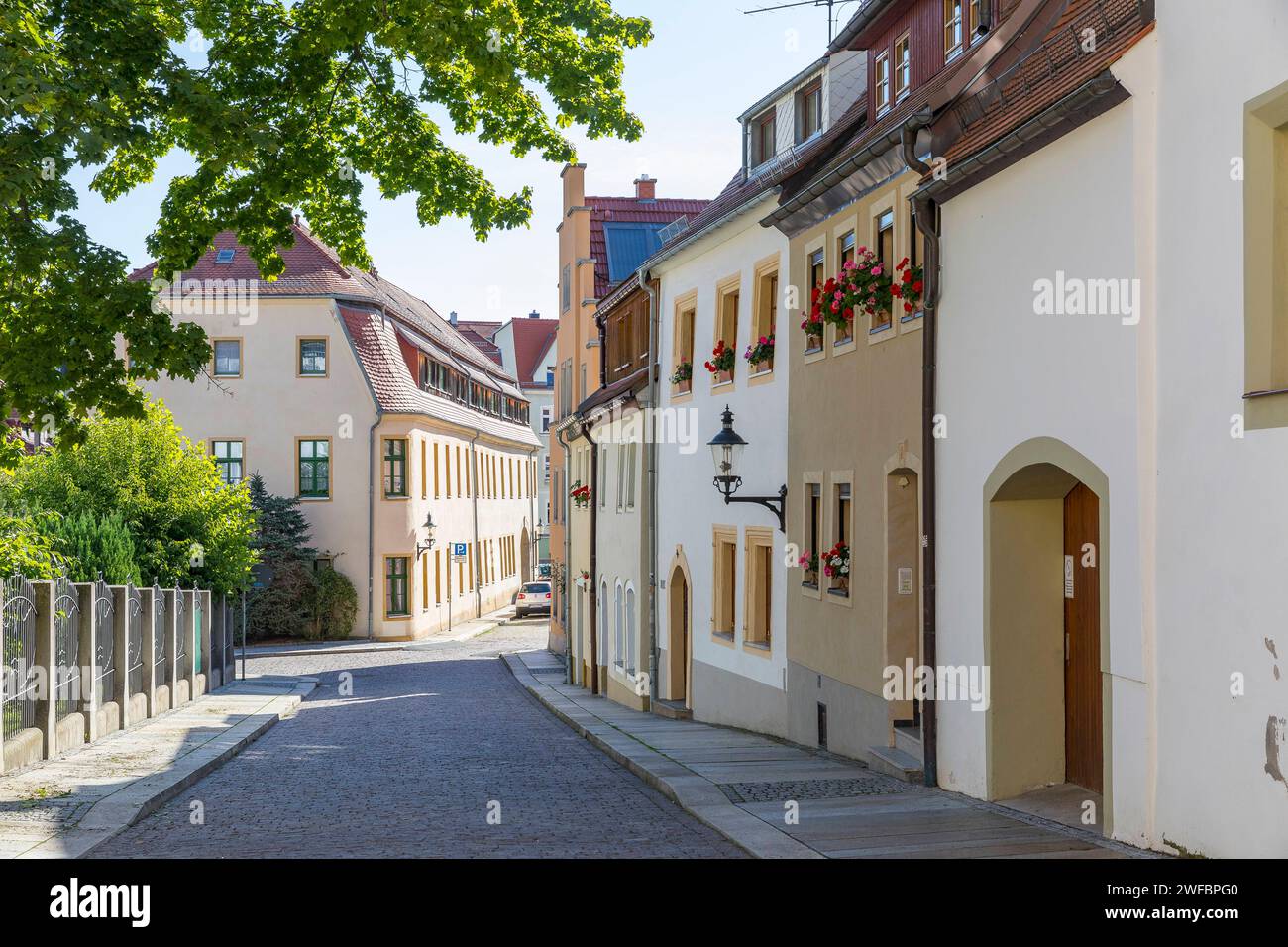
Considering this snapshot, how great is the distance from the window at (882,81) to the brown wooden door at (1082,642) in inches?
260

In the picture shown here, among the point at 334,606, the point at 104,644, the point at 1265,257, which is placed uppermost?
the point at 1265,257

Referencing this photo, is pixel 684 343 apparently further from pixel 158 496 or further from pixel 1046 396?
pixel 158 496

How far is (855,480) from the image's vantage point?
14977 millimetres

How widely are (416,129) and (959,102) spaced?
5181 mm

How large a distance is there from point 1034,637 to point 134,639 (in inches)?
529

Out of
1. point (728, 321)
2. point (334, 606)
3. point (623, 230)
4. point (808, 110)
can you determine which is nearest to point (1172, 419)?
point (808, 110)

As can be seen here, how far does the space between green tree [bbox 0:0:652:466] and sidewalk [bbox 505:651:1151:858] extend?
5694mm

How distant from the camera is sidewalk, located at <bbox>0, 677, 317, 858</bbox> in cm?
1045

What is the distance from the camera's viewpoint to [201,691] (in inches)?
1056

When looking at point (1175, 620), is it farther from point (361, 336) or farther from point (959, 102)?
point (361, 336)

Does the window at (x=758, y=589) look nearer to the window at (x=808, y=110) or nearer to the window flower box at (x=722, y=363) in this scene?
the window flower box at (x=722, y=363)

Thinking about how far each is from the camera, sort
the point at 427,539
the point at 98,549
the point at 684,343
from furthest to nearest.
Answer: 1. the point at 427,539
2. the point at 98,549
3. the point at 684,343

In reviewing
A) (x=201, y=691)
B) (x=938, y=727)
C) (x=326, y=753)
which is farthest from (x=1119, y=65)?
(x=201, y=691)

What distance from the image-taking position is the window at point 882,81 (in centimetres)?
1600
